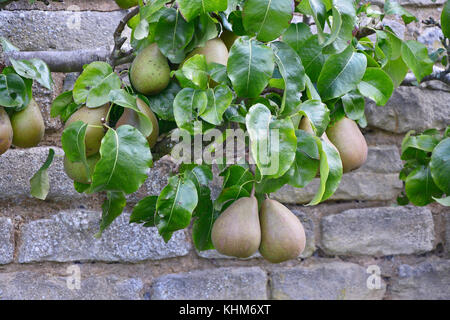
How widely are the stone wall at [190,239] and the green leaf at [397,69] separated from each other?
18.7 inches

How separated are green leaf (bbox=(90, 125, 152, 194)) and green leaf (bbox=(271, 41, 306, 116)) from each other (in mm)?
181

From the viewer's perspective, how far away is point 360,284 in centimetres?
134

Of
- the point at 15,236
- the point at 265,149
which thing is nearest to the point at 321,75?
the point at 265,149

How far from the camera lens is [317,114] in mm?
607

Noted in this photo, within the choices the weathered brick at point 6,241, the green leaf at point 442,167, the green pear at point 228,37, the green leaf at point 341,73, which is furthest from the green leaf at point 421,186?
the weathered brick at point 6,241

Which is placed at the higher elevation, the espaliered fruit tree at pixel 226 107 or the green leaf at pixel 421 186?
the espaliered fruit tree at pixel 226 107

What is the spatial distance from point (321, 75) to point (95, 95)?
1.00 ft

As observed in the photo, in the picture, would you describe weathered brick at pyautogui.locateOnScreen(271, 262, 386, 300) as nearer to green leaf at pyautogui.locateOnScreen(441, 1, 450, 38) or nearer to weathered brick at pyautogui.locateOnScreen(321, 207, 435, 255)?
weathered brick at pyautogui.locateOnScreen(321, 207, 435, 255)

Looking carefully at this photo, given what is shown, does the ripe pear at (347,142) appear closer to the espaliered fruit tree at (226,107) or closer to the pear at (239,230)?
the espaliered fruit tree at (226,107)

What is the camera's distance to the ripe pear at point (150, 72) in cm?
67

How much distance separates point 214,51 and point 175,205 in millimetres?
209

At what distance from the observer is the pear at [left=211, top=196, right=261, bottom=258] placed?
0.69 metres

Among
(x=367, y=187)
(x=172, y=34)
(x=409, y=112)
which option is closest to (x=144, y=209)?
(x=172, y=34)

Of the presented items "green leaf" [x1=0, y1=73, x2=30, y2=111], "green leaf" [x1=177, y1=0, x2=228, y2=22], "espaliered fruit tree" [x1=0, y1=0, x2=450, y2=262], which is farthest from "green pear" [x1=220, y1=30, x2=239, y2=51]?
"green leaf" [x1=0, y1=73, x2=30, y2=111]
